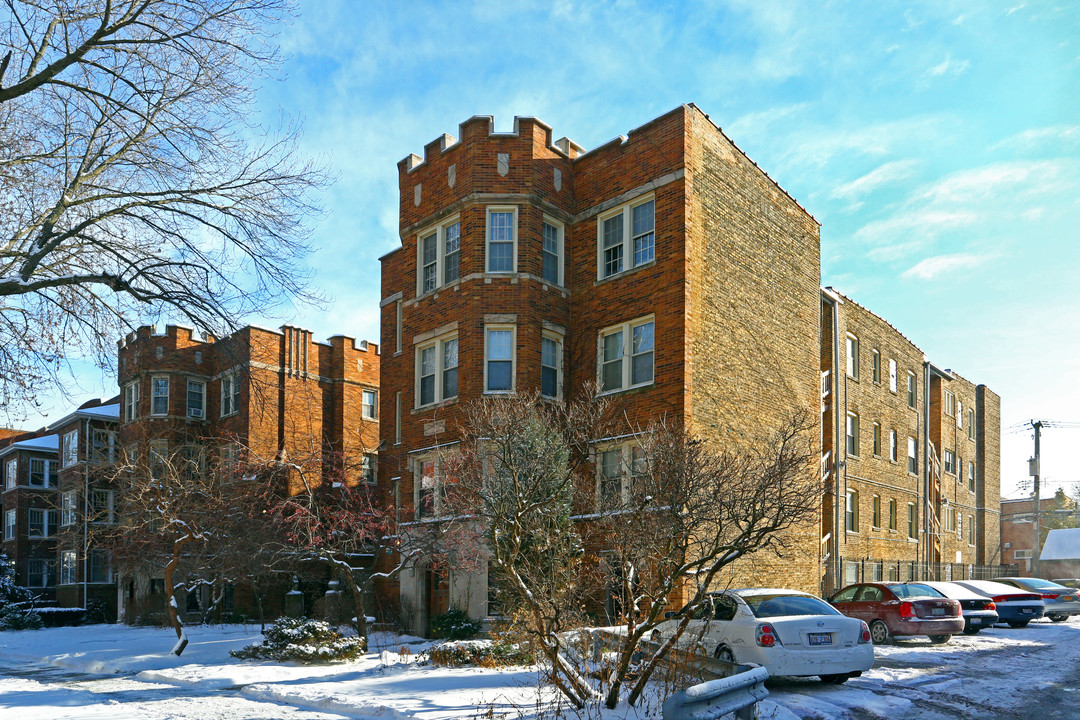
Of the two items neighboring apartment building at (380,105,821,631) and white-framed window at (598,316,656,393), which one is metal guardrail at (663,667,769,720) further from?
white-framed window at (598,316,656,393)

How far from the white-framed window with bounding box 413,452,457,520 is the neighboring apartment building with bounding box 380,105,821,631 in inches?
3.2

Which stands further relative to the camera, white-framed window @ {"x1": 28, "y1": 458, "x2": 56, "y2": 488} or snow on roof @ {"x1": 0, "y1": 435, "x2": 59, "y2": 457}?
white-framed window @ {"x1": 28, "y1": 458, "x2": 56, "y2": 488}

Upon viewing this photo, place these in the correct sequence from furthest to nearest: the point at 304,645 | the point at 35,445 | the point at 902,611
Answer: the point at 35,445
the point at 902,611
the point at 304,645

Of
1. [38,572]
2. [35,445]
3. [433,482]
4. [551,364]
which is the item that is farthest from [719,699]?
[35,445]

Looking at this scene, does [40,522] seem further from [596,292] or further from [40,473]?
[596,292]

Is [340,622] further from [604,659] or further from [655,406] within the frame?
[604,659]

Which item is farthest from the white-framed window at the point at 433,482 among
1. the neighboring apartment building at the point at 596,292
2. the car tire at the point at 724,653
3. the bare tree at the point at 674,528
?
the bare tree at the point at 674,528

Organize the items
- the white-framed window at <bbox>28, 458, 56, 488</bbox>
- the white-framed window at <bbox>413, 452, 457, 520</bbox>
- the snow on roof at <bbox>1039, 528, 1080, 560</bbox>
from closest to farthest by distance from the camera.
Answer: the white-framed window at <bbox>413, 452, 457, 520</bbox> → the white-framed window at <bbox>28, 458, 56, 488</bbox> → the snow on roof at <bbox>1039, 528, 1080, 560</bbox>

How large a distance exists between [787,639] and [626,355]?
35.2ft

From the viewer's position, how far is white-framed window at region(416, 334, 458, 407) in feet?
77.3

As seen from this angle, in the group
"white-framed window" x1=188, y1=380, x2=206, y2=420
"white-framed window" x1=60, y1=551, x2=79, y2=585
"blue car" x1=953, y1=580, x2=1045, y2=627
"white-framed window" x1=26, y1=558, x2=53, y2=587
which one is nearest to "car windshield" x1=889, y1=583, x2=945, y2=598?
"blue car" x1=953, y1=580, x2=1045, y2=627

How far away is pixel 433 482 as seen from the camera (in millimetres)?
22281

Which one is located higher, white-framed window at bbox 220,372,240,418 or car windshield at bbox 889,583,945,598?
white-framed window at bbox 220,372,240,418

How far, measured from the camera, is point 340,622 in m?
25.0
